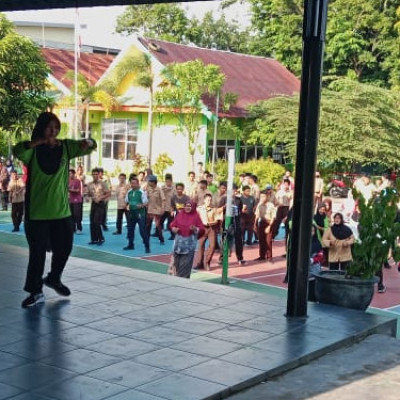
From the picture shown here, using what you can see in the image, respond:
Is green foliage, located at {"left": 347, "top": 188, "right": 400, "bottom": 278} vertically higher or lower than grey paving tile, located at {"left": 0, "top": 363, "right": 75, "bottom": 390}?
higher

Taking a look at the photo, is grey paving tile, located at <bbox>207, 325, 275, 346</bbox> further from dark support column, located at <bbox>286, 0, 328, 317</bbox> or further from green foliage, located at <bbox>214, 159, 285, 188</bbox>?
green foliage, located at <bbox>214, 159, 285, 188</bbox>

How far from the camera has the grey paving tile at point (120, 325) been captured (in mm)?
6184

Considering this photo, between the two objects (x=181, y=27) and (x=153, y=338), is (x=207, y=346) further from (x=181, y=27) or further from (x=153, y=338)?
(x=181, y=27)

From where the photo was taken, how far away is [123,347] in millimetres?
5723

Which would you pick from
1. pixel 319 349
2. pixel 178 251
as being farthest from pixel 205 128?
pixel 319 349

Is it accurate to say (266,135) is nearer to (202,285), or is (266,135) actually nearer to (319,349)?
(202,285)

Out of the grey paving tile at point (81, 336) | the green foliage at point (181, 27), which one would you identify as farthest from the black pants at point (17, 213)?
the green foliage at point (181, 27)

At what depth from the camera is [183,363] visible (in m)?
5.38

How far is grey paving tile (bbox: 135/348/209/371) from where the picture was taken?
532cm

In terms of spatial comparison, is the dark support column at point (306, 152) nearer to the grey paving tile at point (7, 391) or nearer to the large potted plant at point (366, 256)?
the large potted plant at point (366, 256)

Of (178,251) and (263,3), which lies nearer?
(178,251)

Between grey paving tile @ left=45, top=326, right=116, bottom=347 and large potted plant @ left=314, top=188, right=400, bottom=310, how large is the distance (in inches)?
94.0

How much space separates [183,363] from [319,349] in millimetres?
1161

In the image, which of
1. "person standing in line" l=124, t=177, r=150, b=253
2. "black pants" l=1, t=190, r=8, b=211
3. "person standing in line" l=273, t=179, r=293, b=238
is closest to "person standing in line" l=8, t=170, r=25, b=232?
"person standing in line" l=124, t=177, r=150, b=253
